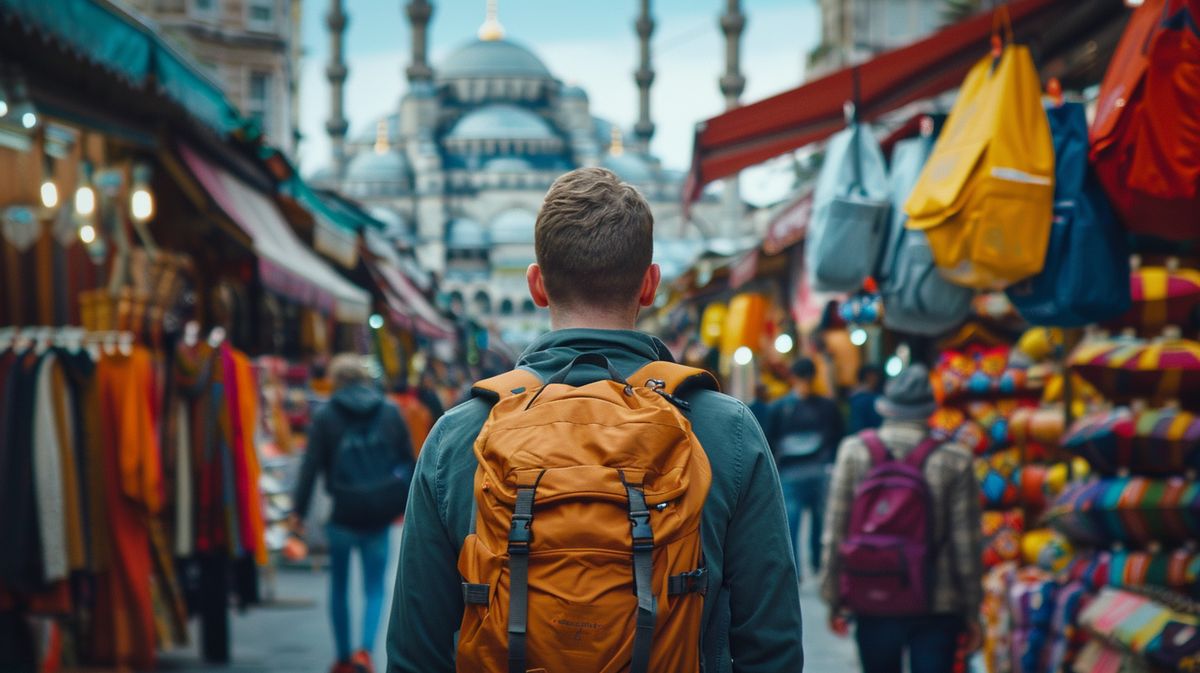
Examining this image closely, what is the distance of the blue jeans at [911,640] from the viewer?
15.6 feet

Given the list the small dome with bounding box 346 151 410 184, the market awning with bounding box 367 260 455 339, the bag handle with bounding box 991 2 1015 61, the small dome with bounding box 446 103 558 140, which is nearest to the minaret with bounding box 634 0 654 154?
the small dome with bounding box 446 103 558 140

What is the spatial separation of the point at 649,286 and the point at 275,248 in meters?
5.90

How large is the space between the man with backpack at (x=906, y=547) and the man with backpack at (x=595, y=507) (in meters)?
2.49

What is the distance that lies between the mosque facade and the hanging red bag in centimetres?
8505

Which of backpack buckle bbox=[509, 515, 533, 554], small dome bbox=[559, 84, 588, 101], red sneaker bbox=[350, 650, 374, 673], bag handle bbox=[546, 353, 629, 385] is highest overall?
small dome bbox=[559, 84, 588, 101]

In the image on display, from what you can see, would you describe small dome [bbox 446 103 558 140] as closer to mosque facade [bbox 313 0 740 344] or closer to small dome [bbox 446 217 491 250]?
mosque facade [bbox 313 0 740 344]

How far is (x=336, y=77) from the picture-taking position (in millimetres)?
90312

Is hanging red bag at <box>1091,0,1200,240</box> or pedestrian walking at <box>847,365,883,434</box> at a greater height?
hanging red bag at <box>1091,0,1200,240</box>

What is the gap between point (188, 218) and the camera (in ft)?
27.6

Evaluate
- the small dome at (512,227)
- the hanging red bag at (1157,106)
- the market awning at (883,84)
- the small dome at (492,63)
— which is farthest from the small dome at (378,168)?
the hanging red bag at (1157,106)

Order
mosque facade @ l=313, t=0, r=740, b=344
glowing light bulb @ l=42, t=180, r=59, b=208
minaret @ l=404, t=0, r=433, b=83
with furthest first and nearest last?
1. mosque facade @ l=313, t=0, r=740, b=344
2. minaret @ l=404, t=0, r=433, b=83
3. glowing light bulb @ l=42, t=180, r=59, b=208

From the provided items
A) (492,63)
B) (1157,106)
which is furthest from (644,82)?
(1157,106)

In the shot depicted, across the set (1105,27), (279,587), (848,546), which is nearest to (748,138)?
(1105,27)

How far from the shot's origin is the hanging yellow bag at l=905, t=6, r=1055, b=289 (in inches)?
163
